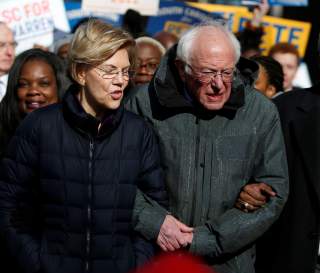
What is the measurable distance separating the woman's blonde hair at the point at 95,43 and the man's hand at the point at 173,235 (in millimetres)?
853

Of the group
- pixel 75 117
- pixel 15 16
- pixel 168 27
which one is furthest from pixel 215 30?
pixel 168 27

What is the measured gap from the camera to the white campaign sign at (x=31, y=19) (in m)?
8.12

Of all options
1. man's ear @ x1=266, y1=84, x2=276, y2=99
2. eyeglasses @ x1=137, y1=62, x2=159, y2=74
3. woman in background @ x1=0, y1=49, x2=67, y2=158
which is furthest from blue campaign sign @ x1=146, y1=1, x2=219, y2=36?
woman in background @ x1=0, y1=49, x2=67, y2=158

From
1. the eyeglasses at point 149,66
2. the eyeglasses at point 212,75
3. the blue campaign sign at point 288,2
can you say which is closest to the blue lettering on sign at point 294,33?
the blue campaign sign at point 288,2

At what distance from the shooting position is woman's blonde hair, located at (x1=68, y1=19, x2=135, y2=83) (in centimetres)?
323

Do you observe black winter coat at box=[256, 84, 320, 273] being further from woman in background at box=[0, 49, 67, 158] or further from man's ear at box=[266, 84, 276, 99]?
woman in background at box=[0, 49, 67, 158]

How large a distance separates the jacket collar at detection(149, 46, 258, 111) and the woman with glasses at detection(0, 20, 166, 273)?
29 cm

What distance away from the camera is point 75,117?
3.25 metres

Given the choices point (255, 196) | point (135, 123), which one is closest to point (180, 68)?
point (135, 123)

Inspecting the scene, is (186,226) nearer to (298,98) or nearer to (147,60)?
(298,98)

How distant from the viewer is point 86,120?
323cm

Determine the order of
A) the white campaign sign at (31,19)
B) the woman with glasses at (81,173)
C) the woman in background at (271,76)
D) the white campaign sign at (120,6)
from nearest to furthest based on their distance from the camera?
the woman with glasses at (81,173)
the woman in background at (271,76)
the white campaign sign at (120,6)
the white campaign sign at (31,19)

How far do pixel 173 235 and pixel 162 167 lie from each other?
341 millimetres

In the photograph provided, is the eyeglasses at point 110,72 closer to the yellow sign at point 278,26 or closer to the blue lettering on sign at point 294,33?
the yellow sign at point 278,26
